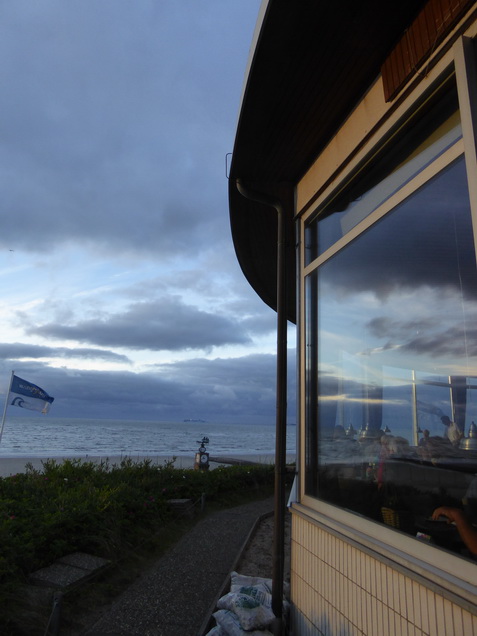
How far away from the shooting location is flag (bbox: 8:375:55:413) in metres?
11.5

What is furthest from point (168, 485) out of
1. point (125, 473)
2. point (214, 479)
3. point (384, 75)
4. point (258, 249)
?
point (384, 75)

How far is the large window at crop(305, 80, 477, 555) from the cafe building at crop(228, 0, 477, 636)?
0.4 inches

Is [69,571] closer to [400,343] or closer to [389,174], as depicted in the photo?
[400,343]

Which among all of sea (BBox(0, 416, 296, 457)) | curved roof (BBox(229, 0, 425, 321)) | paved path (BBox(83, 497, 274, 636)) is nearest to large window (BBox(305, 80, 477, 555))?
curved roof (BBox(229, 0, 425, 321))

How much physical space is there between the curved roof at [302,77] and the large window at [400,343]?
0.61 m

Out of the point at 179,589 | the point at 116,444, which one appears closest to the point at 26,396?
the point at 179,589

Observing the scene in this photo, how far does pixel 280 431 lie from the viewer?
3.65m

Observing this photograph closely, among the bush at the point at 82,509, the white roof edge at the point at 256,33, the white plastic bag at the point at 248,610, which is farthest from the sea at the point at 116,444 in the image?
the white roof edge at the point at 256,33

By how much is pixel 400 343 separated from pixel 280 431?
1439 mm

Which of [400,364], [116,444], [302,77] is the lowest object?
[116,444]

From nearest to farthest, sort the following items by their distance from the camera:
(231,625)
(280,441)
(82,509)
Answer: (231,625), (280,441), (82,509)

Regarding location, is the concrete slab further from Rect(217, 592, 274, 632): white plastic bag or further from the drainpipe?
the drainpipe

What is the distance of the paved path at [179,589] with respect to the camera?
136 inches

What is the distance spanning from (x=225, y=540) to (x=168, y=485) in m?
2.14
